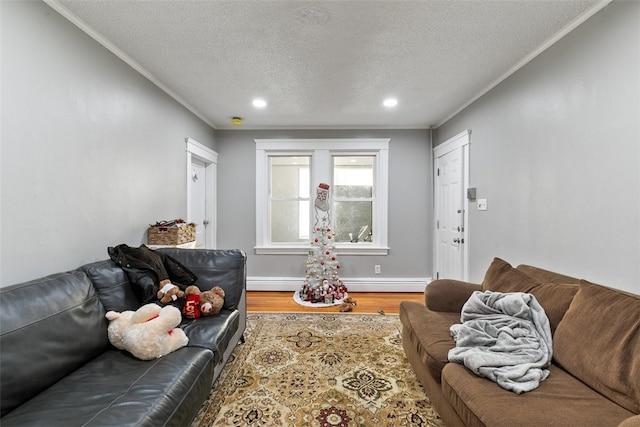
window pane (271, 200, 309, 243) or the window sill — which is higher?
window pane (271, 200, 309, 243)

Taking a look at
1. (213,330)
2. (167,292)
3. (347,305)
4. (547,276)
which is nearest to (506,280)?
(547,276)

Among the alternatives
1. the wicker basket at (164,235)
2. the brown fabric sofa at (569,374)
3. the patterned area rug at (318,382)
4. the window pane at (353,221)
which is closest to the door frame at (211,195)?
the wicker basket at (164,235)

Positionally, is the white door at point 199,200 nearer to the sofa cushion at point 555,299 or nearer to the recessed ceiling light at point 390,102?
the recessed ceiling light at point 390,102

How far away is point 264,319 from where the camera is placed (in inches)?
116

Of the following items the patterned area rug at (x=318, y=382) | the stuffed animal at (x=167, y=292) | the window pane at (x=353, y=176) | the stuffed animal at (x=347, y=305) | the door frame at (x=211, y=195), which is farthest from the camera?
the window pane at (x=353, y=176)

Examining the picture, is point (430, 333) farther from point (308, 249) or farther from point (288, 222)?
point (288, 222)

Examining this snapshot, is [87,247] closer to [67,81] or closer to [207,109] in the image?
[67,81]

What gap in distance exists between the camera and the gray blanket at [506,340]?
1.22 meters

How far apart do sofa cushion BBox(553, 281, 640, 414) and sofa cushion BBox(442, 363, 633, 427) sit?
0.17 ft

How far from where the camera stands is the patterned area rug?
5.17 feet

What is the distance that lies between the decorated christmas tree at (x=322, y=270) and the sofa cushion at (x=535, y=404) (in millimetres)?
2313

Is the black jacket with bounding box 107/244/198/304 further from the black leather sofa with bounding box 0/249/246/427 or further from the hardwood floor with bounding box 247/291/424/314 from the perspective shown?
the hardwood floor with bounding box 247/291/424/314

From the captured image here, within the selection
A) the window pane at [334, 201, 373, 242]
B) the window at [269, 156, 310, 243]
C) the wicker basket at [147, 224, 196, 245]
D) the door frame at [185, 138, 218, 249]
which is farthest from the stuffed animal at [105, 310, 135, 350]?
the window pane at [334, 201, 373, 242]

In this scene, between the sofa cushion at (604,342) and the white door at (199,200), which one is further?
the white door at (199,200)
